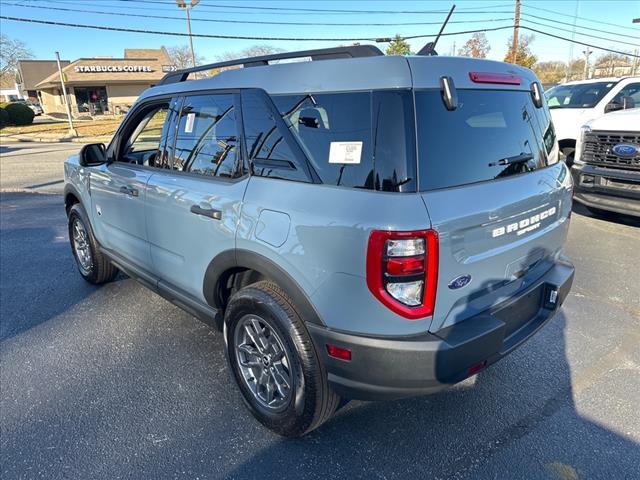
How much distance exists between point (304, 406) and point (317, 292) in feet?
2.11

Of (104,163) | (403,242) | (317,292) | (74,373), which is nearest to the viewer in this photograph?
(403,242)

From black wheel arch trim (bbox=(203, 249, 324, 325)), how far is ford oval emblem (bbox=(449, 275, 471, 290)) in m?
0.61

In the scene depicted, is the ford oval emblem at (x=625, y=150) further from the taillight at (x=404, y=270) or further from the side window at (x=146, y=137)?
the side window at (x=146, y=137)

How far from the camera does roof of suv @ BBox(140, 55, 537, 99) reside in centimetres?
193

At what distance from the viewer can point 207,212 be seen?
2.61m

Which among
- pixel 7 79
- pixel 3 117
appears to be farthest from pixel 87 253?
pixel 7 79

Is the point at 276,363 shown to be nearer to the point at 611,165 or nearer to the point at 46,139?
the point at 611,165

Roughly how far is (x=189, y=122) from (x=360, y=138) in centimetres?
150

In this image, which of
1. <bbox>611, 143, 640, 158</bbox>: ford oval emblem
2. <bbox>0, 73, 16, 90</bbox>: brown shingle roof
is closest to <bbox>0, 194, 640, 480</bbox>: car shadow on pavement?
<bbox>611, 143, 640, 158</bbox>: ford oval emblem

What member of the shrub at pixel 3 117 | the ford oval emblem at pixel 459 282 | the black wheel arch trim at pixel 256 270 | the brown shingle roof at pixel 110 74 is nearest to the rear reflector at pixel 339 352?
the black wheel arch trim at pixel 256 270

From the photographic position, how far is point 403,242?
1.81 metres

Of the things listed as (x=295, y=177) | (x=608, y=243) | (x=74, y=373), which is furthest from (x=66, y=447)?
(x=608, y=243)

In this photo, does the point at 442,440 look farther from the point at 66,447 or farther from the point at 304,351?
the point at 66,447

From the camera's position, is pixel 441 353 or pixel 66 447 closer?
pixel 441 353
